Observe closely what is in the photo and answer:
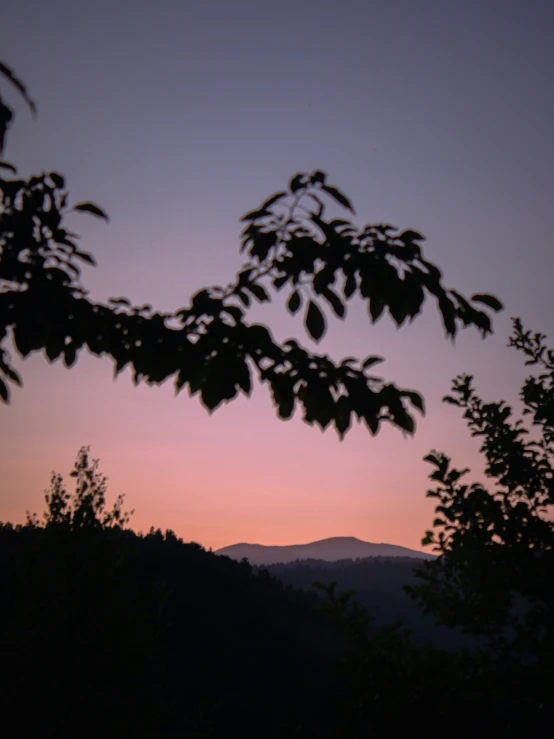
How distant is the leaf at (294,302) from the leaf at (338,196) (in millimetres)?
520

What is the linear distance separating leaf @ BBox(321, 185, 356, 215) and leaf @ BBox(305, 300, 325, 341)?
47cm

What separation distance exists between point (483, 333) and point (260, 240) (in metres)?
1.22

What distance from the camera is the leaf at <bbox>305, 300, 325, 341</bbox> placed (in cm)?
254

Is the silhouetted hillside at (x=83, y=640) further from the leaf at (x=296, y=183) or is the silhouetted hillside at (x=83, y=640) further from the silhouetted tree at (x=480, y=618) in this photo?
the leaf at (x=296, y=183)

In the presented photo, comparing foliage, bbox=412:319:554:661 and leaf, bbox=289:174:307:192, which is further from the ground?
leaf, bbox=289:174:307:192

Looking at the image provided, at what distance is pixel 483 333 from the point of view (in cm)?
264

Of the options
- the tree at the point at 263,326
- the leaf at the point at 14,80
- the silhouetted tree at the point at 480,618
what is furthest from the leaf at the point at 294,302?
the silhouetted tree at the point at 480,618

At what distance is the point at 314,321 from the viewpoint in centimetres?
257

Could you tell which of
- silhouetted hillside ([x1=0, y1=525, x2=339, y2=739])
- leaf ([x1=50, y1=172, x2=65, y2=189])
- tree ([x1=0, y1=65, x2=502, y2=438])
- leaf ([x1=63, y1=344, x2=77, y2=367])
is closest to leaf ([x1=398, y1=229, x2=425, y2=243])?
tree ([x1=0, y1=65, x2=502, y2=438])

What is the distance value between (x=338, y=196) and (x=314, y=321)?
0.61 metres

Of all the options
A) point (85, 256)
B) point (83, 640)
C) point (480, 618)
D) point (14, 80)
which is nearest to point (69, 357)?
point (85, 256)

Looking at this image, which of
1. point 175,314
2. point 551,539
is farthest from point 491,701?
point 175,314

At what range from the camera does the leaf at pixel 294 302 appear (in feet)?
9.36

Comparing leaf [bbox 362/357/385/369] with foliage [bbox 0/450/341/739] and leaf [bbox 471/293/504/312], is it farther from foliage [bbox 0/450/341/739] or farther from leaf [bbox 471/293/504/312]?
foliage [bbox 0/450/341/739]
